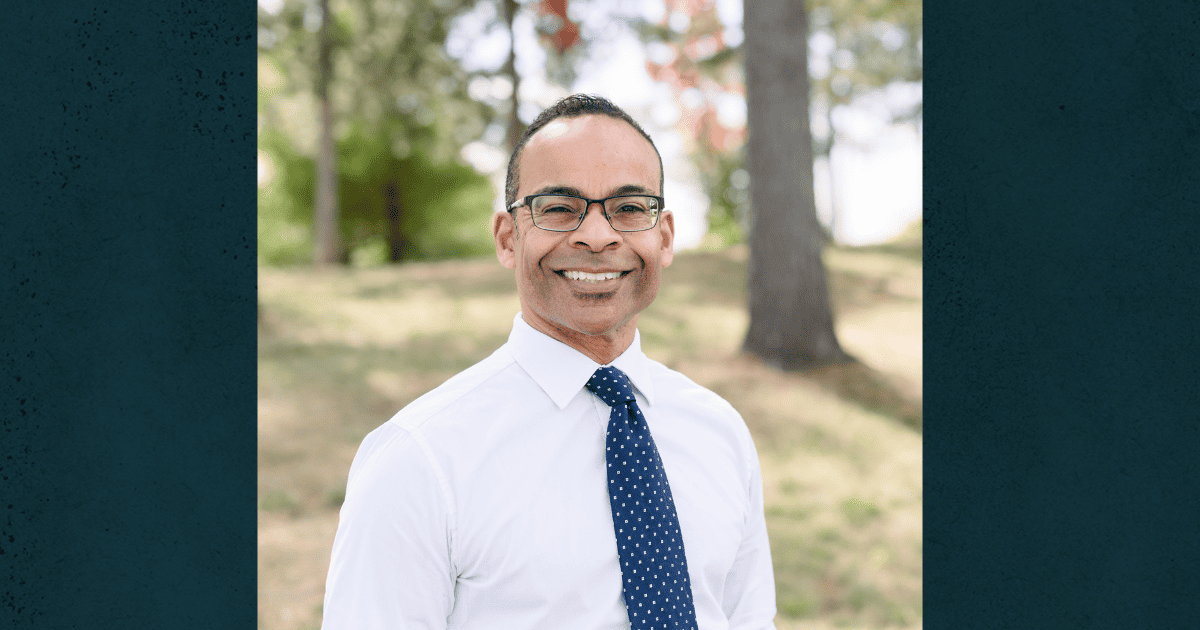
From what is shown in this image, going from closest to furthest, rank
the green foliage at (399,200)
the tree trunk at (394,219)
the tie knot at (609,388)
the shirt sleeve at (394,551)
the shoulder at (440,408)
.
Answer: the shirt sleeve at (394,551) → the shoulder at (440,408) → the tie knot at (609,388) → the green foliage at (399,200) → the tree trunk at (394,219)

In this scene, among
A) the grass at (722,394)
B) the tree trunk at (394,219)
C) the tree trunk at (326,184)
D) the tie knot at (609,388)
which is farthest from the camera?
the tree trunk at (394,219)

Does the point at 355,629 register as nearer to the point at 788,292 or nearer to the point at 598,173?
the point at 598,173

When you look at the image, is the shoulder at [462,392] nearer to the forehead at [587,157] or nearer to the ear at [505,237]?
the ear at [505,237]

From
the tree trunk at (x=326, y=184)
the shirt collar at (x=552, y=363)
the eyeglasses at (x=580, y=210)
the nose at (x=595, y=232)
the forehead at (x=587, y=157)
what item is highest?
the tree trunk at (x=326, y=184)

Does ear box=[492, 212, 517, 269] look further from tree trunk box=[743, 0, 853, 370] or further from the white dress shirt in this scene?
tree trunk box=[743, 0, 853, 370]

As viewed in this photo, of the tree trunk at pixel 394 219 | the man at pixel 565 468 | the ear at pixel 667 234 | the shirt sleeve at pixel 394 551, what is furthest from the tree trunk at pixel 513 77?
the shirt sleeve at pixel 394 551

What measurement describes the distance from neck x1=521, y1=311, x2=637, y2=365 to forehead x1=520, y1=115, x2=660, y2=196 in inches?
12.8

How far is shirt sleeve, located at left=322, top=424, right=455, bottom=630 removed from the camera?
173cm

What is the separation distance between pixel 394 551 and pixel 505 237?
81 cm

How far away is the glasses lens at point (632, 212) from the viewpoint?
196 cm
